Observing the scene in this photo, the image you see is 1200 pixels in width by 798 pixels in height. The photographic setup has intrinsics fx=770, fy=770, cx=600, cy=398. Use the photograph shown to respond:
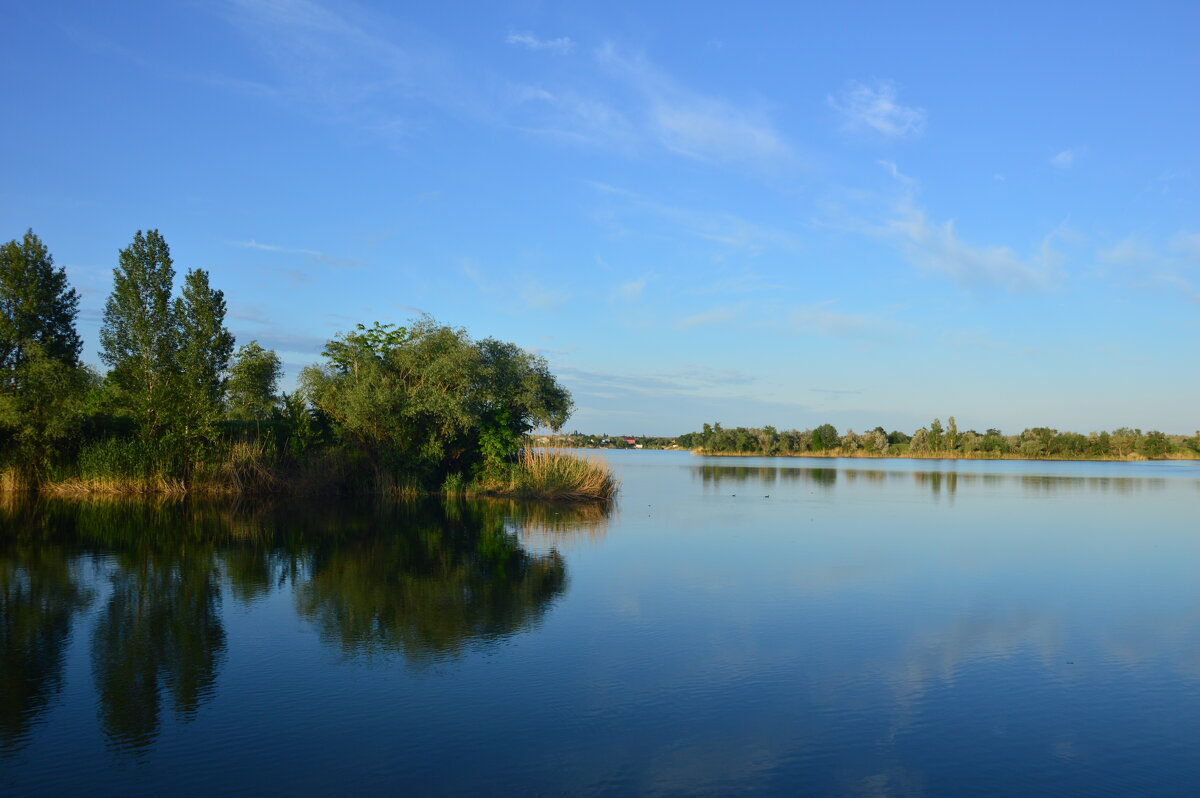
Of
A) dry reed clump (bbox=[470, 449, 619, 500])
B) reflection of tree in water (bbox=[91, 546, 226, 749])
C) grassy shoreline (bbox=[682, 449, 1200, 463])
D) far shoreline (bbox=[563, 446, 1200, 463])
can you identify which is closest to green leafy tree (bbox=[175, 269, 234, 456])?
dry reed clump (bbox=[470, 449, 619, 500])

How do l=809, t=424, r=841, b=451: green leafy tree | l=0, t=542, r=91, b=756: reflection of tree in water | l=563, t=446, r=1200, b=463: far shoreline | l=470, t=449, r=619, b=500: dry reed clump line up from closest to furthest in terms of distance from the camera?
l=0, t=542, r=91, b=756: reflection of tree in water, l=470, t=449, r=619, b=500: dry reed clump, l=563, t=446, r=1200, b=463: far shoreline, l=809, t=424, r=841, b=451: green leafy tree

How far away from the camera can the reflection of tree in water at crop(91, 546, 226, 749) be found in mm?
6453

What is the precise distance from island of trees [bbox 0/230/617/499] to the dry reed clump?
0.05 metres

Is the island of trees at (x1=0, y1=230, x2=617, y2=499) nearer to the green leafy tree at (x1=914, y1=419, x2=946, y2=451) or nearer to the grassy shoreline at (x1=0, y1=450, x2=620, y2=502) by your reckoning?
the grassy shoreline at (x1=0, y1=450, x2=620, y2=502)

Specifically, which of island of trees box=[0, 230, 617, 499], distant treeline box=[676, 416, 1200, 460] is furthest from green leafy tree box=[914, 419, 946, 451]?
island of trees box=[0, 230, 617, 499]

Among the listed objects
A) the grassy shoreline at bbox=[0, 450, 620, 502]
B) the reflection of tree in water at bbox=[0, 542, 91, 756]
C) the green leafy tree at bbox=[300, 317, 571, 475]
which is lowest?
the reflection of tree in water at bbox=[0, 542, 91, 756]

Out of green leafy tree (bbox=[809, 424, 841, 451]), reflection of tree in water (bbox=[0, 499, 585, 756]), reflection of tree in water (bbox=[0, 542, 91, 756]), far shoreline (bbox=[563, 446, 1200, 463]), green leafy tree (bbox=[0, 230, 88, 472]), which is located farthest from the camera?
green leafy tree (bbox=[809, 424, 841, 451])

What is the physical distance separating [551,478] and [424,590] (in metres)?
17.6

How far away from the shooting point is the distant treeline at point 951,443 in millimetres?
88938

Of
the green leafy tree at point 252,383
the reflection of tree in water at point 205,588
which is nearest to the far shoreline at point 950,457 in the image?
the green leafy tree at point 252,383

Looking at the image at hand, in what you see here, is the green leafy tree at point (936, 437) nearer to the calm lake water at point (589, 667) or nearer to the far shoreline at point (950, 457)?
the far shoreline at point (950, 457)

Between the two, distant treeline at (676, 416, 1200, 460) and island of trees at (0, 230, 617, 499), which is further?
distant treeline at (676, 416, 1200, 460)

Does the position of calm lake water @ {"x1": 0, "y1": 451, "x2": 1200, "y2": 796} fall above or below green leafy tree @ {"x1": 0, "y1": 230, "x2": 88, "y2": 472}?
below

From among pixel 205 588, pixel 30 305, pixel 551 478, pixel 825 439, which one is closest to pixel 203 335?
pixel 30 305
